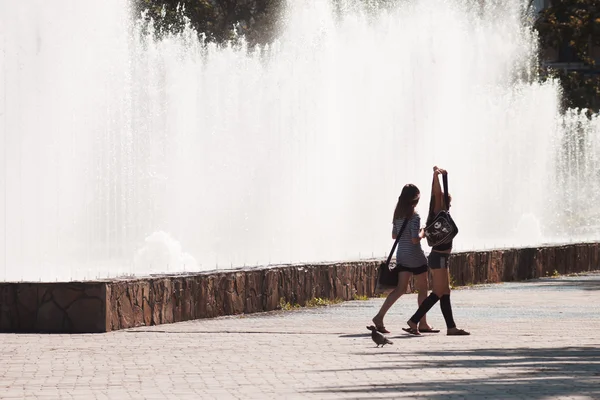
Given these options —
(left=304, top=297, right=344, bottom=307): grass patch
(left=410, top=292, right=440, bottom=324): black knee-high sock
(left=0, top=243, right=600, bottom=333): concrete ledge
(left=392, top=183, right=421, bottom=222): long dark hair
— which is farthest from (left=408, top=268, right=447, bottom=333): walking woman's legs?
(left=304, top=297, right=344, bottom=307): grass patch

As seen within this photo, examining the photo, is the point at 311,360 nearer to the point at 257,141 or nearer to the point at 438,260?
the point at 438,260

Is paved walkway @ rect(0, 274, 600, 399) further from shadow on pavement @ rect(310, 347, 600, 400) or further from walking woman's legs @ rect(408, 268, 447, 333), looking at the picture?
walking woman's legs @ rect(408, 268, 447, 333)

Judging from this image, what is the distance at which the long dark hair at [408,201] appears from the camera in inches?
558

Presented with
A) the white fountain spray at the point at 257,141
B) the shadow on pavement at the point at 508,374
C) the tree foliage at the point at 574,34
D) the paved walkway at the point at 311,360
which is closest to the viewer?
the shadow on pavement at the point at 508,374

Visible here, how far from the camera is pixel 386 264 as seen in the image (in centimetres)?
1431

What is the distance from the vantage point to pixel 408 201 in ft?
46.6

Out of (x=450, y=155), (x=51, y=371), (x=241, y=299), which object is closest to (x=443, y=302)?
(x=241, y=299)

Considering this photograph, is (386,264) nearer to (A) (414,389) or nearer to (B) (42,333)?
(B) (42,333)

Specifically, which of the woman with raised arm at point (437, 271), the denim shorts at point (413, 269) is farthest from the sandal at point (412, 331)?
the denim shorts at point (413, 269)

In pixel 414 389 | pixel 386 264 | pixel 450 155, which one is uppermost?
pixel 450 155

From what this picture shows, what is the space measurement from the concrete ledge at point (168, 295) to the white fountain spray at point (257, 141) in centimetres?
348

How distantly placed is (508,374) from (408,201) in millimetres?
3899

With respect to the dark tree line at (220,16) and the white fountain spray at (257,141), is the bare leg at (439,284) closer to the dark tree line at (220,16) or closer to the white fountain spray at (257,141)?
the white fountain spray at (257,141)

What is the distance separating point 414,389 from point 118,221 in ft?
75.6
